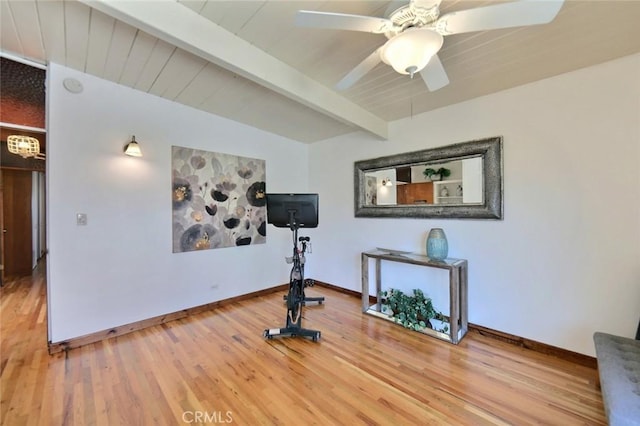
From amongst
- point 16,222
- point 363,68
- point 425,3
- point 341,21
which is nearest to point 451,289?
point 363,68

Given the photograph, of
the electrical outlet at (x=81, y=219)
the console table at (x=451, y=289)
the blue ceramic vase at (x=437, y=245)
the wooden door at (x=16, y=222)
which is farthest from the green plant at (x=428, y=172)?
the wooden door at (x=16, y=222)

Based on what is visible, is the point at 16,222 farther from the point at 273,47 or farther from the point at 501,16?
the point at 501,16

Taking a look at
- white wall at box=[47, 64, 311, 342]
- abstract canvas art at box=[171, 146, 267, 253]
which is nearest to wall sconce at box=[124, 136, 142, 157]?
white wall at box=[47, 64, 311, 342]

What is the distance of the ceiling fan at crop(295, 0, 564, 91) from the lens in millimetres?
1180

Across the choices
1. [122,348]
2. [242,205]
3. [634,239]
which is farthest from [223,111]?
[634,239]

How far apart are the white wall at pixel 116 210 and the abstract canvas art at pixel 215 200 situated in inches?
4.1

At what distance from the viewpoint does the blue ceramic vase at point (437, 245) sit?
269 centimetres

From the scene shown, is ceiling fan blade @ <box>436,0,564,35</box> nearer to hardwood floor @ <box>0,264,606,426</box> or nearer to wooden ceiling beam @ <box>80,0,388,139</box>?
wooden ceiling beam @ <box>80,0,388,139</box>

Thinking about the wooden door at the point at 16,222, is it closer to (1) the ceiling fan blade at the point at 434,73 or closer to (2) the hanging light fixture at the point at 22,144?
(2) the hanging light fixture at the point at 22,144

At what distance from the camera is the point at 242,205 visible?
3.61 metres

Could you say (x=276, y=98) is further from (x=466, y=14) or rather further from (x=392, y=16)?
(x=466, y=14)

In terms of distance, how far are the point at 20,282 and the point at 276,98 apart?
549 cm

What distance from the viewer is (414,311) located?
2.80 metres

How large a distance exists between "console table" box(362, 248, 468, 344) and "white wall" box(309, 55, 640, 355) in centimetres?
12
